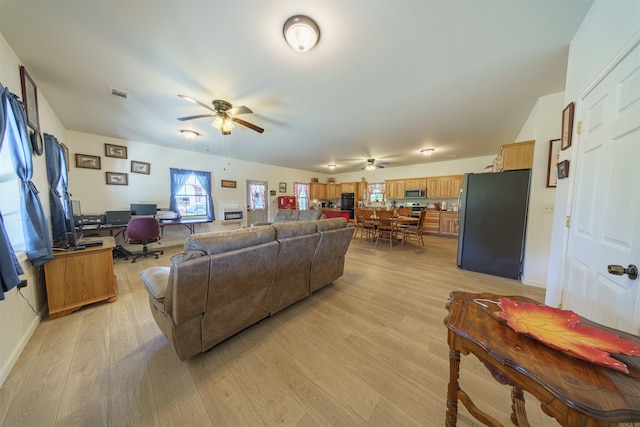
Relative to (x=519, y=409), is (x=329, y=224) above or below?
above

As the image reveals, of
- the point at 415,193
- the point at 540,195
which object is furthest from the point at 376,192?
the point at 540,195

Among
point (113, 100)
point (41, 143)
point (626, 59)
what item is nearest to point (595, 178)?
point (626, 59)

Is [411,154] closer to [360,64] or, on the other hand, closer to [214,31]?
[360,64]

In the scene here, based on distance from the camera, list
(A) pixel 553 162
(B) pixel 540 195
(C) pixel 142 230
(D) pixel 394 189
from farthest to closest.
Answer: (D) pixel 394 189 → (C) pixel 142 230 → (B) pixel 540 195 → (A) pixel 553 162

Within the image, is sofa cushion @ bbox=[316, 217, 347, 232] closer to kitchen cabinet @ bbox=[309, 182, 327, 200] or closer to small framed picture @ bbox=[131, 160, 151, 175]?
small framed picture @ bbox=[131, 160, 151, 175]

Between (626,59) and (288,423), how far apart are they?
2.77 metres

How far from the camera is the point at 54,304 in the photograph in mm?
1990

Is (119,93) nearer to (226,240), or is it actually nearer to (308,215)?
(226,240)

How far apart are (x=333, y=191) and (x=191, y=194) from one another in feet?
17.8

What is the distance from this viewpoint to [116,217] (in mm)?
3896

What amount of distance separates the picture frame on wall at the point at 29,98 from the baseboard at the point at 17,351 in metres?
1.98

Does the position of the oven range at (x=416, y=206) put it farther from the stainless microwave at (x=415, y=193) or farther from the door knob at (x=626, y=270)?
the door knob at (x=626, y=270)

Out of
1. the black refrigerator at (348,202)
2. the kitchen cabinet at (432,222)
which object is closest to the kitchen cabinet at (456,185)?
the kitchen cabinet at (432,222)

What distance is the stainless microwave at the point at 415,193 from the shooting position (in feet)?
21.9
